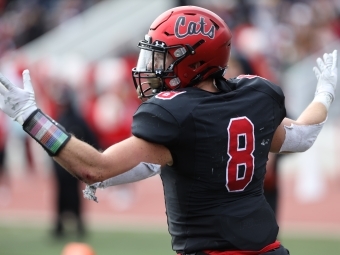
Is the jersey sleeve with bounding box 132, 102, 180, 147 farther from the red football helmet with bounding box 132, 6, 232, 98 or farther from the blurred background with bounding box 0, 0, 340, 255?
the blurred background with bounding box 0, 0, 340, 255

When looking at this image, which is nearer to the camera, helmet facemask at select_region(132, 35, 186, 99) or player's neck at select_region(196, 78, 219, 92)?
helmet facemask at select_region(132, 35, 186, 99)

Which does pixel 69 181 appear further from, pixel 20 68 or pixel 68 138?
pixel 68 138

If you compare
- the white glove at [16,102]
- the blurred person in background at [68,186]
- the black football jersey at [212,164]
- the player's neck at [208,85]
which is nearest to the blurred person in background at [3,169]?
the blurred person in background at [68,186]

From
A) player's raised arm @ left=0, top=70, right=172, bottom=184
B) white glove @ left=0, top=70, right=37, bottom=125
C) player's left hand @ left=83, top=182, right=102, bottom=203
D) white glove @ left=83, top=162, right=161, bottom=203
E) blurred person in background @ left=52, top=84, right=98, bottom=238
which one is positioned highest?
white glove @ left=0, top=70, right=37, bottom=125

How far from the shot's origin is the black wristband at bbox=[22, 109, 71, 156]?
3504mm

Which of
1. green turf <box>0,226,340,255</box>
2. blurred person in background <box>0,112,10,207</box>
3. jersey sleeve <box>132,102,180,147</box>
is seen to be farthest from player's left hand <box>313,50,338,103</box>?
blurred person in background <box>0,112,10,207</box>

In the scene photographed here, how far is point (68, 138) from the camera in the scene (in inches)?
139

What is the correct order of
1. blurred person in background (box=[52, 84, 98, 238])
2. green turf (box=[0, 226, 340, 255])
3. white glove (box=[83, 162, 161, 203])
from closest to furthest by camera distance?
1. white glove (box=[83, 162, 161, 203])
2. green turf (box=[0, 226, 340, 255])
3. blurred person in background (box=[52, 84, 98, 238])

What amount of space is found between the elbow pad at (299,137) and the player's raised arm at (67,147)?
37.7 inches

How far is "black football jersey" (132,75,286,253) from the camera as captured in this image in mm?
3637

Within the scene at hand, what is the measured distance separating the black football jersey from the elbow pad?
33cm

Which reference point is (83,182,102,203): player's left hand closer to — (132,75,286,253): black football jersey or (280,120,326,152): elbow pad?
(132,75,286,253): black football jersey

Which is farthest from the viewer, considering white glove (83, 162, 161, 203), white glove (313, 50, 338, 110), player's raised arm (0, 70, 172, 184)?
white glove (313, 50, 338, 110)

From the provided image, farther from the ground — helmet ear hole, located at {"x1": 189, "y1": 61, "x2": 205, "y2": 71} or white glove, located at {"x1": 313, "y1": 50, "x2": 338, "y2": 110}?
helmet ear hole, located at {"x1": 189, "y1": 61, "x2": 205, "y2": 71}
